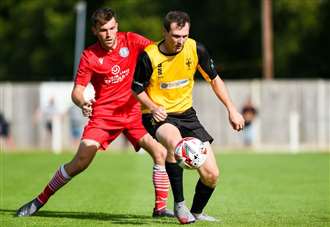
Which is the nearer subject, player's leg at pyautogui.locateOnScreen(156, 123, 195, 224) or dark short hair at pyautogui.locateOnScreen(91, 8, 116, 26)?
player's leg at pyautogui.locateOnScreen(156, 123, 195, 224)

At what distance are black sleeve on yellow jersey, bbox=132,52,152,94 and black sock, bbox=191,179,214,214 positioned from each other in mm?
1201

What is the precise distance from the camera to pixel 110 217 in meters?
10.1

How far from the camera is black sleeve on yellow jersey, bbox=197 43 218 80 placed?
945 centimetres

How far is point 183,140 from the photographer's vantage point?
30.0 ft

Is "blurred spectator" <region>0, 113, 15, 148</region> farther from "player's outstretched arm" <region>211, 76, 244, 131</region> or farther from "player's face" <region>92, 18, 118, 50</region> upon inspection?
"player's outstretched arm" <region>211, 76, 244, 131</region>

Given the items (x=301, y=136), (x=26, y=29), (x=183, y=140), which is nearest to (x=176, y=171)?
(x=183, y=140)

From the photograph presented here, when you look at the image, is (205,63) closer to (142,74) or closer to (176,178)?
(142,74)

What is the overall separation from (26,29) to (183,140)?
48132 millimetres

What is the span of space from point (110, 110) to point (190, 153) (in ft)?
5.11

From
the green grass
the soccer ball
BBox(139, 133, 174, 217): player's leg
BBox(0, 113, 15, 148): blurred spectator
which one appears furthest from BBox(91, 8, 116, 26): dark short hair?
BBox(0, 113, 15, 148): blurred spectator

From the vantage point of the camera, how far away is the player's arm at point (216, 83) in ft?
30.7

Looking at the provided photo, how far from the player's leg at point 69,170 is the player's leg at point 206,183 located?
1317 mm

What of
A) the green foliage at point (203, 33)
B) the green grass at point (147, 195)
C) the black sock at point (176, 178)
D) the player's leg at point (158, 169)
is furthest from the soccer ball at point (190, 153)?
the green foliage at point (203, 33)

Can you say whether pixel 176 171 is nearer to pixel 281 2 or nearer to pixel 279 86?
pixel 279 86
